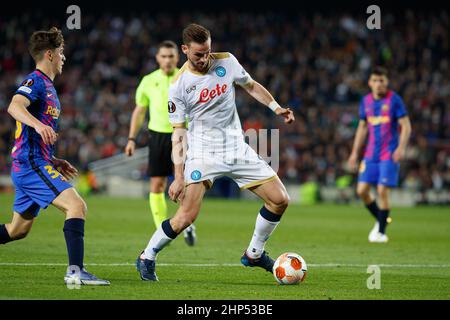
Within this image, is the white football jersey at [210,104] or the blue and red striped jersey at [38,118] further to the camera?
the white football jersey at [210,104]

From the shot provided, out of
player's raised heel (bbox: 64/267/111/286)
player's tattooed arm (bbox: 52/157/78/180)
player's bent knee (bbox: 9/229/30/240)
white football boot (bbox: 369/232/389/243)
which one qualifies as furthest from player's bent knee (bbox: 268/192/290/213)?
white football boot (bbox: 369/232/389/243)

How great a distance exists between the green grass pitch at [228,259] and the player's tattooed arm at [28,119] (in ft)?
4.39

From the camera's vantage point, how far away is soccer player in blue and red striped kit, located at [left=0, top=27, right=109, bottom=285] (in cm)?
750

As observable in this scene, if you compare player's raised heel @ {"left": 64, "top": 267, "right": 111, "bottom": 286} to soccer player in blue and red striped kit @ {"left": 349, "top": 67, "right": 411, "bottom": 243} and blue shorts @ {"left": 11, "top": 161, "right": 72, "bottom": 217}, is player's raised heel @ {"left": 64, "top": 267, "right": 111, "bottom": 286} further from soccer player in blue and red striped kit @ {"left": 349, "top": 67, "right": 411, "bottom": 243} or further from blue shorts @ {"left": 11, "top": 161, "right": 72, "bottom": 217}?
soccer player in blue and red striped kit @ {"left": 349, "top": 67, "right": 411, "bottom": 243}

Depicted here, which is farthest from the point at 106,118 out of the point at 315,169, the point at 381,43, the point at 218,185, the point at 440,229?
the point at 440,229

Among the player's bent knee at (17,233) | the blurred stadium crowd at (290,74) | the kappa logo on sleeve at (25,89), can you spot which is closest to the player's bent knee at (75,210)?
the player's bent knee at (17,233)

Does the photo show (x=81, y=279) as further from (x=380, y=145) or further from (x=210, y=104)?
(x=380, y=145)

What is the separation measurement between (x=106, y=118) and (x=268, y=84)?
6.59 m

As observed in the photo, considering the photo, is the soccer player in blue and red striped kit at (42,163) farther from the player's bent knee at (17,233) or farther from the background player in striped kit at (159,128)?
the background player in striped kit at (159,128)

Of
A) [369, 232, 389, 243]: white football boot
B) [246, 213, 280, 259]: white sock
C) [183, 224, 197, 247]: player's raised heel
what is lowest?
[369, 232, 389, 243]: white football boot

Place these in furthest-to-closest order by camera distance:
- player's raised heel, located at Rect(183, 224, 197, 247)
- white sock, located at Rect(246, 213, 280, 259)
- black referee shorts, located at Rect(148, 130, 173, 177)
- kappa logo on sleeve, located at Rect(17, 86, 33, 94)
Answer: player's raised heel, located at Rect(183, 224, 197, 247), black referee shorts, located at Rect(148, 130, 173, 177), white sock, located at Rect(246, 213, 280, 259), kappa logo on sleeve, located at Rect(17, 86, 33, 94)

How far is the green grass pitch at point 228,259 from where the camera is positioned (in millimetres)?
7387

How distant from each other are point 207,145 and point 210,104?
431 mm
